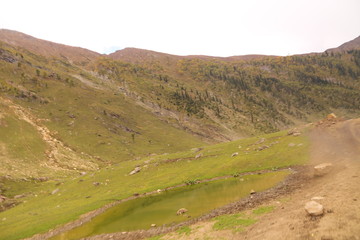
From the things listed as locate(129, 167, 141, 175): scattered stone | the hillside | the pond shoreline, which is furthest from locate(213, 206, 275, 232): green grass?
locate(129, 167, 141, 175): scattered stone

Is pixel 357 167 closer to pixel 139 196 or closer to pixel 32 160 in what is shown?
pixel 139 196

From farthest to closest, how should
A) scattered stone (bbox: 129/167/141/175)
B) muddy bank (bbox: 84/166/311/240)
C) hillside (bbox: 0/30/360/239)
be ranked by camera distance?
scattered stone (bbox: 129/167/141/175), hillside (bbox: 0/30/360/239), muddy bank (bbox: 84/166/311/240)

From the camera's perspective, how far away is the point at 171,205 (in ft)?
126

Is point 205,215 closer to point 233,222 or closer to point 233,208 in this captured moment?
point 233,208

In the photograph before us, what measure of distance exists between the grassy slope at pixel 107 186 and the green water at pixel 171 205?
191 inches

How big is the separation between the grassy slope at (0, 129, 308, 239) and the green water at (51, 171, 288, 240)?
4.86m

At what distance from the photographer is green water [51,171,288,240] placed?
110 feet

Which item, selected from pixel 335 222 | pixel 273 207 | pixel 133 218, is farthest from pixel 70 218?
pixel 335 222

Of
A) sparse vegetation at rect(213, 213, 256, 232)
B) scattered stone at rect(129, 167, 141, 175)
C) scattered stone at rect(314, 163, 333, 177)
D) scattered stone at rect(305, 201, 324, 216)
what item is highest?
scattered stone at rect(305, 201, 324, 216)

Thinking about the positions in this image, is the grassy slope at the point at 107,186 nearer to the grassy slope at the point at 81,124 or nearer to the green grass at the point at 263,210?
the grassy slope at the point at 81,124

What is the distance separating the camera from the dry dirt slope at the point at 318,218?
58.2ft

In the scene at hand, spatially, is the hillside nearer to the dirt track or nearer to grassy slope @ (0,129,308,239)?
grassy slope @ (0,129,308,239)

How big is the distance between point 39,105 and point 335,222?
16312cm

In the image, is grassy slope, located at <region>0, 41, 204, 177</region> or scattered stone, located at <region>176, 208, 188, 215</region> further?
grassy slope, located at <region>0, 41, 204, 177</region>
